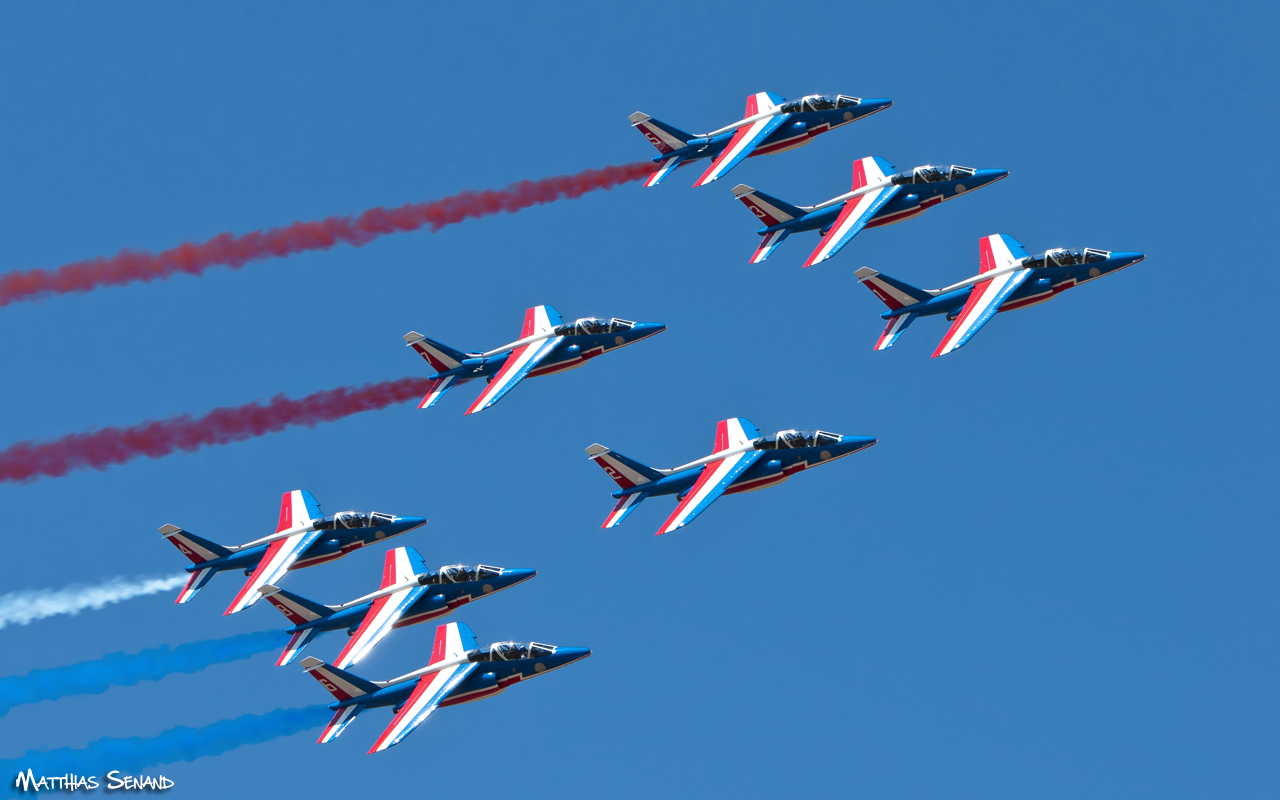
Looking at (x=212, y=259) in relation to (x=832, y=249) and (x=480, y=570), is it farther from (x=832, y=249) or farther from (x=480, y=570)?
(x=832, y=249)

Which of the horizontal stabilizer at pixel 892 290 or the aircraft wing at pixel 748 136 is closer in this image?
the horizontal stabilizer at pixel 892 290

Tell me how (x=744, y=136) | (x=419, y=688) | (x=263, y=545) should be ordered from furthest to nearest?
(x=744, y=136) → (x=263, y=545) → (x=419, y=688)

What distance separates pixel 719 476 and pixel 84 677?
3926 cm

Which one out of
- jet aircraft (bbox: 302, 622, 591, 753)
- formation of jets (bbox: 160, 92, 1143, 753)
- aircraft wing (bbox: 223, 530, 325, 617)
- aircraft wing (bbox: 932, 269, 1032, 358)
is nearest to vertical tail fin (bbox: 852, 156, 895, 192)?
formation of jets (bbox: 160, 92, 1143, 753)

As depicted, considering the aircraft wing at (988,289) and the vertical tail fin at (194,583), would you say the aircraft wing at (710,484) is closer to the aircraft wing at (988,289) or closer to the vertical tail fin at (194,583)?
the aircraft wing at (988,289)

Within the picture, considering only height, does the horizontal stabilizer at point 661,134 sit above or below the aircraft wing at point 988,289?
above

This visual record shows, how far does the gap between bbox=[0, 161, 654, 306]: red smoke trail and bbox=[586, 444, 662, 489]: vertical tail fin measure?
21.3 meters

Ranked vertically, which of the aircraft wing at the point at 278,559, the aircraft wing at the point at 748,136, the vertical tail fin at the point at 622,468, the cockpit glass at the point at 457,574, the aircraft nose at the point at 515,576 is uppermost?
the aircraft wing at the point at 748,136

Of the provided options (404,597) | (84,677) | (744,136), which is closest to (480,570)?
(404,597)

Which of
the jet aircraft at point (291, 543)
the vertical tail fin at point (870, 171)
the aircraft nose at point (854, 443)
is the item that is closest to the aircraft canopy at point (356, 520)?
the jet aircraft at point (291, 543)

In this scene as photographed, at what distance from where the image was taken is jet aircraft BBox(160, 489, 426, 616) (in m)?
131

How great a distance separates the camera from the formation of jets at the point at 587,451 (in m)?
Result: 123

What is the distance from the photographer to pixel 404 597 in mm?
127625

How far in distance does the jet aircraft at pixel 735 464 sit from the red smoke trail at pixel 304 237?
2187 centimetres
